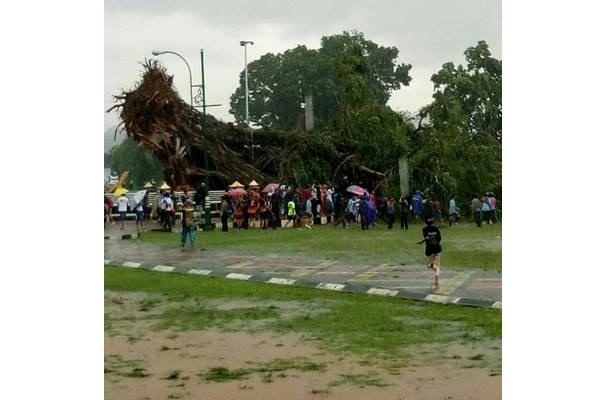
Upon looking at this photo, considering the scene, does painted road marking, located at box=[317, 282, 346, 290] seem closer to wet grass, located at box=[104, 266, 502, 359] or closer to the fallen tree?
wet grass, located at box=[104, 266, 502, 359]

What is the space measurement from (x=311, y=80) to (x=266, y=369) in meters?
3.04

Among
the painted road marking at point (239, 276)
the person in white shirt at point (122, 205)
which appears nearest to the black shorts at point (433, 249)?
the painted road marking at point (239, 276)

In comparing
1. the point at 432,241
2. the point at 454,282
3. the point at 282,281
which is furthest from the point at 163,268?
the point at 454,282

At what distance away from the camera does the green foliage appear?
7801mm

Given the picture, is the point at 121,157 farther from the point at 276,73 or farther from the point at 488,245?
the point at 488,245

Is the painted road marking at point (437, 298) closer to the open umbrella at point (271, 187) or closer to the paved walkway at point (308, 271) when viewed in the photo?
the paved walkway at point (308, 271)

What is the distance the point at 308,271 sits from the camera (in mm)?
8102

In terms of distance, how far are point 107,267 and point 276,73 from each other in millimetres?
2510

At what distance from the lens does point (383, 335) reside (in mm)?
7098

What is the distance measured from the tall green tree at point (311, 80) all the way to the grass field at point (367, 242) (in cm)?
115

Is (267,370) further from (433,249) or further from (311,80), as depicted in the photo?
(311,80)

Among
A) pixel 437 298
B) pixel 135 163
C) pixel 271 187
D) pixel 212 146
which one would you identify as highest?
pixel 212 146

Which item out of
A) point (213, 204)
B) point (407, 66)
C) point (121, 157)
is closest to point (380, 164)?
point (407, 66)

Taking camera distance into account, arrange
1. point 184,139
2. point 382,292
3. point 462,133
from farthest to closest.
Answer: point 184,139, point 462,133, point 382,292
